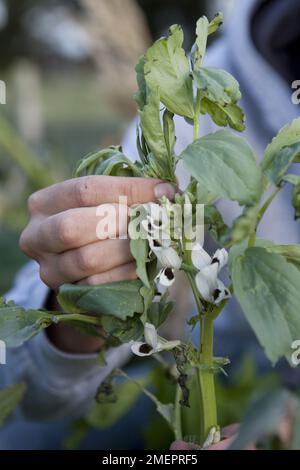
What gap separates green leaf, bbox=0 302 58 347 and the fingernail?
82 mm

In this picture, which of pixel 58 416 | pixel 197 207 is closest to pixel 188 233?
pixel 197 207

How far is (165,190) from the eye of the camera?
0.37 metres

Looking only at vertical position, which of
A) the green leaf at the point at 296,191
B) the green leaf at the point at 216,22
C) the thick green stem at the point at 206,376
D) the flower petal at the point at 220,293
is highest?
the green leaf at the point at 216,22

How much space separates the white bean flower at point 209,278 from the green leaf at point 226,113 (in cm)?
6

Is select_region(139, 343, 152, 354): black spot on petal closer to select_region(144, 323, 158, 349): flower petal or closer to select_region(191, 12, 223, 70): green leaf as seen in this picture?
select_region(144, 323, 158, 349): flower petal

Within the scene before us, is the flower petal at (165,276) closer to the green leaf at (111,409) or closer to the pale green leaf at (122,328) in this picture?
the pale green leaf at (122,328)

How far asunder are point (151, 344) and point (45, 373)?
1.02ft

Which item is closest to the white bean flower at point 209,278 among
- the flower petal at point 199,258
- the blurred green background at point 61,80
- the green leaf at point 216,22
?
the flower petal at point 199,258

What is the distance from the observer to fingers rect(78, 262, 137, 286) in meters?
0.39

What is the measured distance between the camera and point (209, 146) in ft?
1.05

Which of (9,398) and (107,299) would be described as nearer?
(107,299)

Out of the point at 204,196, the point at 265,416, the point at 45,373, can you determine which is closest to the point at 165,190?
the point at 204,196

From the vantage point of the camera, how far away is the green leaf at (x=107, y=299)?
34cm

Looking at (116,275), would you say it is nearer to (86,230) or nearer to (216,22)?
(86,230)
